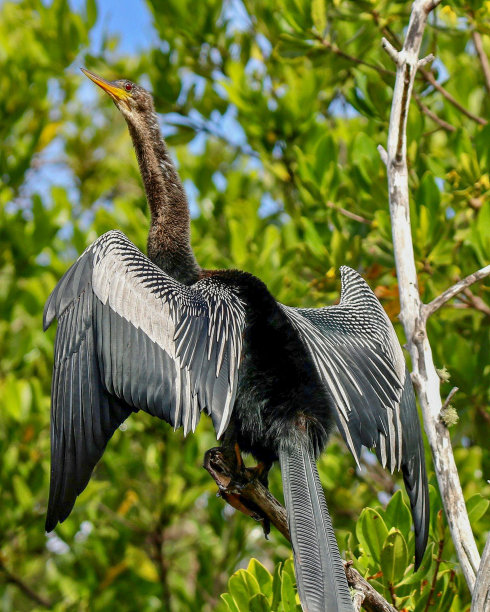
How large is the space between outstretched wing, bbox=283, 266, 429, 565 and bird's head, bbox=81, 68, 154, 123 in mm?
1229

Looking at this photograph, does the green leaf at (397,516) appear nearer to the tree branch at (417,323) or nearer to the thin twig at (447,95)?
the tree branch at (417,323)

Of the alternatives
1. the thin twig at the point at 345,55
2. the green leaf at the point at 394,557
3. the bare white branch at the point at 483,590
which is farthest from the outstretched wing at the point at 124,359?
the thin twig at the point at 345,55

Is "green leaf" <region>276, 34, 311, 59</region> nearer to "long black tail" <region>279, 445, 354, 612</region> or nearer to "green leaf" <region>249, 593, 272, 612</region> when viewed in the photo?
"long black tail" <region>279, 445, 354, 612</region>

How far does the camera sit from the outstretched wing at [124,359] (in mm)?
2447

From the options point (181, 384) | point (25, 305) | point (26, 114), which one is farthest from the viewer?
point (26, 114)

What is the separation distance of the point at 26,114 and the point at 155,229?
2.65 meters

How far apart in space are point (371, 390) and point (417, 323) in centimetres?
31

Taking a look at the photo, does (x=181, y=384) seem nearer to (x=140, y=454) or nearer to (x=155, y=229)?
(x=155, y=229)

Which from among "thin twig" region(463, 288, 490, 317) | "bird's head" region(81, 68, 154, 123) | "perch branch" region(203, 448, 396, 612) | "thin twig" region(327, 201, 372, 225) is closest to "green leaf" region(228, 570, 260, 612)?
"perch branch" region(203, 448, 396, 612)

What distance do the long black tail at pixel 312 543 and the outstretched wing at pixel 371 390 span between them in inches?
6.7

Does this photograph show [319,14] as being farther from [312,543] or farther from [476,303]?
[312,543]

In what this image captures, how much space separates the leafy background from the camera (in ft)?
11.9

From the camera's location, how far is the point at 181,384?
2.46 meters

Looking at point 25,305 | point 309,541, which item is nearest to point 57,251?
point 25,305
